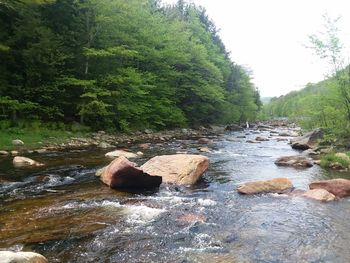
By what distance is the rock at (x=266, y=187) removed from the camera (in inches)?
441

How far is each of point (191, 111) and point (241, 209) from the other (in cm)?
3549

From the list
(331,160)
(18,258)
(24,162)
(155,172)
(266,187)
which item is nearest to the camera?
(18,258)

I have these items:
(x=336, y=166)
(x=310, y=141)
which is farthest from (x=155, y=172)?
(x=310, y=141)

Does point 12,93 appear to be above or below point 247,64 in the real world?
below

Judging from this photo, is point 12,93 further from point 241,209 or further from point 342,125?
point 342,125

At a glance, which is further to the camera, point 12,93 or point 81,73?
point 81,73

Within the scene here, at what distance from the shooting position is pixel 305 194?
34.8 ft

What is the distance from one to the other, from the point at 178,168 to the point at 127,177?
7.61 ft

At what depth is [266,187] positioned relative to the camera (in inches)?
450

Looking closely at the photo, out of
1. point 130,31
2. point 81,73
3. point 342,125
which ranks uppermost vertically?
point 130,31

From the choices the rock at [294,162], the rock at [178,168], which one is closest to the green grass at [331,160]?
the rock at [294,162]

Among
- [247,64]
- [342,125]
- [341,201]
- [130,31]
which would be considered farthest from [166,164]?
[247,64]

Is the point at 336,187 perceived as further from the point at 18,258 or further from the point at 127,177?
the point at 18,258

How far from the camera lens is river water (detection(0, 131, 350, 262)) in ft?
20.5
